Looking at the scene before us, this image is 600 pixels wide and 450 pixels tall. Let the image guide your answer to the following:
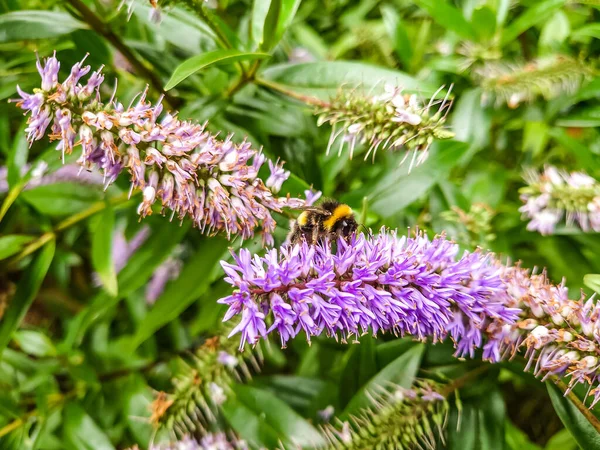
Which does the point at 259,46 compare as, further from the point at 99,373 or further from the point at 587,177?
the point at 99,373

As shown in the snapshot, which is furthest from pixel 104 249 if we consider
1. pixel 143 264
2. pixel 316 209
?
pixel 316 209

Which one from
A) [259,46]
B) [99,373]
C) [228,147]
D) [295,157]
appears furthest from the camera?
[99,373]

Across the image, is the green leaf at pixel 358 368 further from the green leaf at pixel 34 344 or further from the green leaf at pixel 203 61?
the green leaf at pixel 34 344

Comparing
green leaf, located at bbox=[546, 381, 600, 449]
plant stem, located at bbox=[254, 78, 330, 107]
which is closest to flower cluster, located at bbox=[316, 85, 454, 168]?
plant stem, located at bbox=[254, 78, 330, 107]

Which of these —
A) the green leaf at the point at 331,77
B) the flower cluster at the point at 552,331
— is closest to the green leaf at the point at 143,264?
the green leaf at the point at 331,77

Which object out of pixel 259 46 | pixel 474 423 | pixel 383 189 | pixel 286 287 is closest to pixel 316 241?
pixel 286 287

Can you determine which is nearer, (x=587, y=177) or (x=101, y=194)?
(x=587, y=177)
